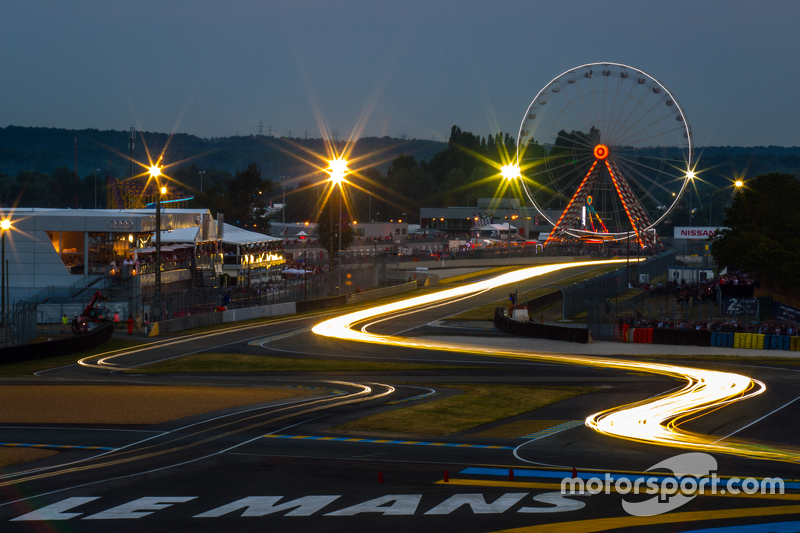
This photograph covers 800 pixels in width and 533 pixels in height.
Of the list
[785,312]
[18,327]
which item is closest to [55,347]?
[18,327]

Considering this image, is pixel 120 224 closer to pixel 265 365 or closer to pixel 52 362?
pixel 52 362

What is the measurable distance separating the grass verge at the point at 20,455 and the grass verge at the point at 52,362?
1669cm

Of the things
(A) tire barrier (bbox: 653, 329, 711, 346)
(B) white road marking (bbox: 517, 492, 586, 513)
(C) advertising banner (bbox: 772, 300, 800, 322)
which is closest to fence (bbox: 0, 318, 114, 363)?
(B) white road marking (bbox: 517, 492, 586, 513)

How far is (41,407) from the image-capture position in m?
24.9

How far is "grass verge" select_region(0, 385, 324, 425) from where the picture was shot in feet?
76.3

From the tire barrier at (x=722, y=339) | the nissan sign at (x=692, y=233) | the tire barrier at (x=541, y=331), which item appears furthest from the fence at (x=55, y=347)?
the nissan sign at (x=692, y=233)

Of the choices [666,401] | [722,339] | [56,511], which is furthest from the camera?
[722,339]

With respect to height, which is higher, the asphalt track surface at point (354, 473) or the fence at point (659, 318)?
the fence at point (659, 318)

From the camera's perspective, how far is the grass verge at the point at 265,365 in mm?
36219

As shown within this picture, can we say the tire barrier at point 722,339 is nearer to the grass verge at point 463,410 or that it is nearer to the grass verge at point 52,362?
the grass verge at point 463,410

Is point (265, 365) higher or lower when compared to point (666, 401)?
lower

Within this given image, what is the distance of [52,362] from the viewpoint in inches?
Answer: 1496

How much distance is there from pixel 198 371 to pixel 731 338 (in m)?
27.3

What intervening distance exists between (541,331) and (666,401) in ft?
69.4
